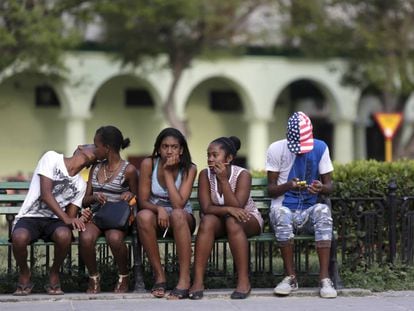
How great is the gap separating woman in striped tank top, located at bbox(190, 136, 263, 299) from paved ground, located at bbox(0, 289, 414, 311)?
176mm

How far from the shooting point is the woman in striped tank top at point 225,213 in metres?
7.66

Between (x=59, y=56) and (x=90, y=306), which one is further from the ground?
(x=59, y=56)

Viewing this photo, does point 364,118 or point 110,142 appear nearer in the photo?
point 110,142

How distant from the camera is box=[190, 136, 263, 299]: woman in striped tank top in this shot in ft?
25.1

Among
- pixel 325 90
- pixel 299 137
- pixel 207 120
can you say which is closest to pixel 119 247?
pixel 299 137

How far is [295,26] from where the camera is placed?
2516 cm

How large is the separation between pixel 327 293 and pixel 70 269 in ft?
7.90

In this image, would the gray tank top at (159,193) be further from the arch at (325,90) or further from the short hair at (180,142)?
the arch at (325,90)

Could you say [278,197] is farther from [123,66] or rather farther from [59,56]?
[123,66]

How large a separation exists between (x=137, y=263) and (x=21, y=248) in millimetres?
1039

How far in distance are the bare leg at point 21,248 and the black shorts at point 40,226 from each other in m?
0.08

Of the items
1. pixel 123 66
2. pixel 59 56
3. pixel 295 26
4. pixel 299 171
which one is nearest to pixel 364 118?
pixel 295 26

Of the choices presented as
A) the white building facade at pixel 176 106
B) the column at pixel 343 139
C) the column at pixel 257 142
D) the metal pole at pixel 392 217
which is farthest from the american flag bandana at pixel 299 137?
the column at pixel 343 139

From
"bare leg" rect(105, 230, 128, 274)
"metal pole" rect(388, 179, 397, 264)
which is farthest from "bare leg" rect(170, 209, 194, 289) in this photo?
"metal pole" rect(388, 179, 397, 264)
